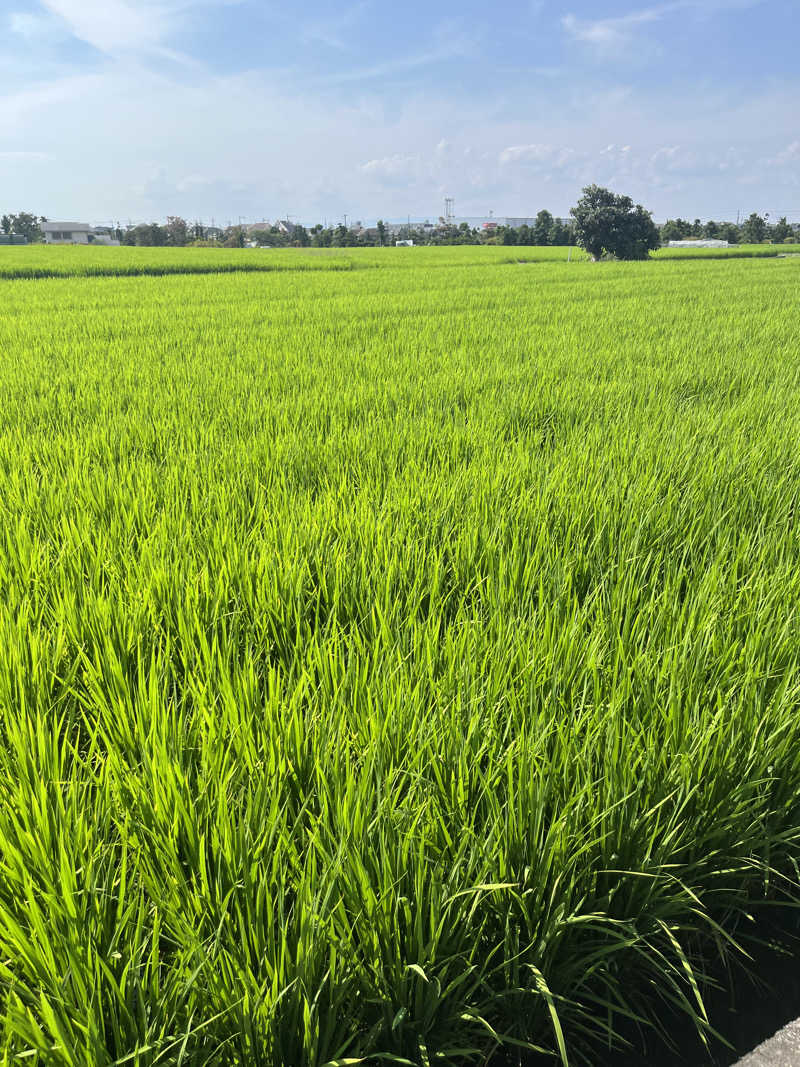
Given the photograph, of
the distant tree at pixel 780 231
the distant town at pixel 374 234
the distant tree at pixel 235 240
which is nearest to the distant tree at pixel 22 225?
the distant town at pixel 374 234

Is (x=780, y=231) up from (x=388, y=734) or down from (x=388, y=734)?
up

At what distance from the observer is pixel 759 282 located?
14.5 meters

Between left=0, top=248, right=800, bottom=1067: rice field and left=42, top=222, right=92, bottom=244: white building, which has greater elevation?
left=42, top=222, right=92, bottom=244: white building

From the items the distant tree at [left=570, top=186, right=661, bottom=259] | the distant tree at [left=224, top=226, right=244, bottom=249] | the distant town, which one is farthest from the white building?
the distant tree at [left=570, top=186, right=661, bottom=259]

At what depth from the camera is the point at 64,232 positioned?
79188 mm

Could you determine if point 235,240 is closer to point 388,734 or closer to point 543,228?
point 543,228

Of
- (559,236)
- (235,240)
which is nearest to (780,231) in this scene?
(559,236)

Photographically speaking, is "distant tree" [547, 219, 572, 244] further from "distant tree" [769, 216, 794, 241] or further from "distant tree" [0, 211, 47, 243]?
"distant tree" [0, 211, 47, 243]

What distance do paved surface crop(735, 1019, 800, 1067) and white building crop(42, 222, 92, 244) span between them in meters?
93.0

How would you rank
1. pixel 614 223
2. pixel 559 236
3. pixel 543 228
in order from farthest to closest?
pixel 543 228 < pixel 559 236 < pixel 614 223

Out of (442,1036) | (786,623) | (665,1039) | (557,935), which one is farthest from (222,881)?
(786,623)

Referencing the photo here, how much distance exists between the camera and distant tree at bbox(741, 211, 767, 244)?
61.1 metres

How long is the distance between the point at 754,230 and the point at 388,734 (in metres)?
76.1

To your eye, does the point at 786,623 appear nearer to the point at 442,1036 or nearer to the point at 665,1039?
the point at 665,1039
